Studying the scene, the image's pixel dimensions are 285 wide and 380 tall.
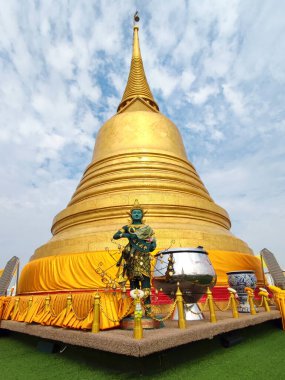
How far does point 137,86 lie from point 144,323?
15.6 m

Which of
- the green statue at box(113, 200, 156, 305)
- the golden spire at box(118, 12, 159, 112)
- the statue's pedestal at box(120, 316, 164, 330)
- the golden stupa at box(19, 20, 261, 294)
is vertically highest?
the golden spire at box(118, 12, 159, 112)

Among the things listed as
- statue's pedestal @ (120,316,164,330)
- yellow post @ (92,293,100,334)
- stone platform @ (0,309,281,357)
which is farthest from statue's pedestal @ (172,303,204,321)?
yellow post @ (92,293,100,334)

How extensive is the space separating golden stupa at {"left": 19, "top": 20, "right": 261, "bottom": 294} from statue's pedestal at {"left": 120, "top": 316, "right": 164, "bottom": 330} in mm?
3885

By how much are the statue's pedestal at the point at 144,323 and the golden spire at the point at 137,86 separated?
46.3 ft

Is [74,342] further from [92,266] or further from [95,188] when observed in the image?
[95,188]

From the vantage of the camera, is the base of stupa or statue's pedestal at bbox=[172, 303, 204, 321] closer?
statue's pedestal at bbox=[172, 303, 204, 321]

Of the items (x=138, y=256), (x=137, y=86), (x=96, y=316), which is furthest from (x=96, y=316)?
(x=137, y=86)

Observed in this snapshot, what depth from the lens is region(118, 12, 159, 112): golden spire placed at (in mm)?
16562

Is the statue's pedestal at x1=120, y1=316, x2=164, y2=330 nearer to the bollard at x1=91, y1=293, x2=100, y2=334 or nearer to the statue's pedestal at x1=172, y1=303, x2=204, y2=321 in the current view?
the bollard at x1=91, y1=293, x2=100, y2=334

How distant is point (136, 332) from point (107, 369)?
2.08 feet

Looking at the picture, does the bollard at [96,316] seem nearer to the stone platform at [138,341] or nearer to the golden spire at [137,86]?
the stone platform at [138,341]

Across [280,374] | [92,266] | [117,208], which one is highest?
[117,208]

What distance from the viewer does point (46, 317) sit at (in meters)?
4.60

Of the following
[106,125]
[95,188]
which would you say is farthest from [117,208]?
[106,125]
